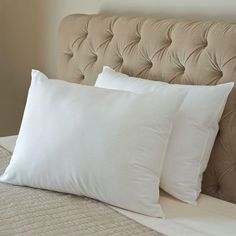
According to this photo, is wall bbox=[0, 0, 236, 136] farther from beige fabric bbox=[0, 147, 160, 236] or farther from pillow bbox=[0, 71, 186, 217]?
beige fabric bbox=[0, 147, 160, 236]

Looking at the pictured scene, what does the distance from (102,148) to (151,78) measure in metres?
0.48

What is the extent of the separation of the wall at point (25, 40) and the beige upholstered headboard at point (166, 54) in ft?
0.76

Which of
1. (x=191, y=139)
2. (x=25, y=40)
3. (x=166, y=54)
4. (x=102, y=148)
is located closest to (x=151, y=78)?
(x=166, y=54)

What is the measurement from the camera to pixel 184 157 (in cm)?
150

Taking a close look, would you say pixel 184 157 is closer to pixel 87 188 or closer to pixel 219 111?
pixel 219 111

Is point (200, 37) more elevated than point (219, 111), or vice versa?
point (200, 37)

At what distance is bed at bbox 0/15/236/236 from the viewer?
1.29 m

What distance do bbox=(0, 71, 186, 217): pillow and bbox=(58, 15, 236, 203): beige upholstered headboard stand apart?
0.61 feet

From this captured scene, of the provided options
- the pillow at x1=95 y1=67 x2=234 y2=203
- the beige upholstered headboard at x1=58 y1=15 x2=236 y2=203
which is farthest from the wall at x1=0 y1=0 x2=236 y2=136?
the pillow at x1=95 y1=67 x2=234 y2=203

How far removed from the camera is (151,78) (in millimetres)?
1792

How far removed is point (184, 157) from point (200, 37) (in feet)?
1.43

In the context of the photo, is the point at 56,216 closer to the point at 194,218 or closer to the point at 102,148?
the point at 102,148

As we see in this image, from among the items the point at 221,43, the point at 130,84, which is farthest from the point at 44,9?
the point at 221,43

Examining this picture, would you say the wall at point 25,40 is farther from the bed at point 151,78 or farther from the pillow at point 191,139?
the pillow at point 191,139
